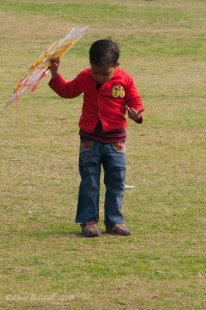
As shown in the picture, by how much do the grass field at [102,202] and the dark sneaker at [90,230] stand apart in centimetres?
5

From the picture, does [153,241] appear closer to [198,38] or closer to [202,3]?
[198,38]

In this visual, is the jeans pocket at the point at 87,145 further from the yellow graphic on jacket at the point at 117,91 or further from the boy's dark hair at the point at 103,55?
the boy's dark hair at the point at 103,55

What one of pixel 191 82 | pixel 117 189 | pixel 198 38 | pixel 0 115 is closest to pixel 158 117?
pixel 0 115

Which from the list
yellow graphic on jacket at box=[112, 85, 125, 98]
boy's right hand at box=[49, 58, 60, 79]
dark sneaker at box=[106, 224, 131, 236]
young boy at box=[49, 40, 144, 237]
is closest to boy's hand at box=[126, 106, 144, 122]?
young boy at box=[49, 40, 144, 237]

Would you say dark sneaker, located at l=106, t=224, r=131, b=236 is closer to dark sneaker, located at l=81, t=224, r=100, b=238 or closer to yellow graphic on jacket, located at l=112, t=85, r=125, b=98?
dark sneaker, located at l=81, t=224, r=100, b=238

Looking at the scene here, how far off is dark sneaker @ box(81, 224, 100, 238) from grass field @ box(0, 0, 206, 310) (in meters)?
0.05

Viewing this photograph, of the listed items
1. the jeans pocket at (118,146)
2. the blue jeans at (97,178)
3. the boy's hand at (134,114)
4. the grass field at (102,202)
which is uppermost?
the boy's hand at (134,114)

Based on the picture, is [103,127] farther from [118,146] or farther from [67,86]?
[67,86]

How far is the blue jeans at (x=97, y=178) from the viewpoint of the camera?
7.41 m

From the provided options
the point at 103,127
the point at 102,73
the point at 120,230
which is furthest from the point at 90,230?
the point at 102,73

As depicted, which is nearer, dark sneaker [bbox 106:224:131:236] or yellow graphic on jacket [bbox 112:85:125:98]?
yellow graphic on jacket [bbox 112:85:125:98]

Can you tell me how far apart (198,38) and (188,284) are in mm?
14637

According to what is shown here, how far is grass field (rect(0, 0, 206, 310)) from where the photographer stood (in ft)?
20.4

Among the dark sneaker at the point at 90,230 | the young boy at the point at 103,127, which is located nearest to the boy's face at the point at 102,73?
the young boy at the point at 103,127
